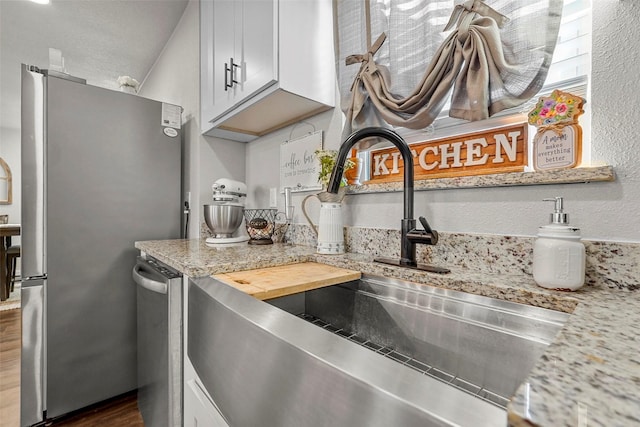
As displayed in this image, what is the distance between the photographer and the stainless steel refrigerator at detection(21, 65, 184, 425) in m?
1.31

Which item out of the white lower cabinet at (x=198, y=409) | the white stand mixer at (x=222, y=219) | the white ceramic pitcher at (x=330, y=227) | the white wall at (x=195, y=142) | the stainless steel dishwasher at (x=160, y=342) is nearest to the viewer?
the white lower cabinet at (x=198, y=409)

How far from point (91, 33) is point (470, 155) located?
2784mm

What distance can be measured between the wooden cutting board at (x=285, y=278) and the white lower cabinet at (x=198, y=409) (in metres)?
0.29

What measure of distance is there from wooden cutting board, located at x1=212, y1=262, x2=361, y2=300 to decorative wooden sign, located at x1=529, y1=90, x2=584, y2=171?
58cm

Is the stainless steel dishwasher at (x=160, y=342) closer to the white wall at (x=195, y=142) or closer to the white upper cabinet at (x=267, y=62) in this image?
the white wall at (x=195, y=142)

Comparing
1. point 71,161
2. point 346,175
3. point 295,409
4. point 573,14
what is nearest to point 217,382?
point 295,409

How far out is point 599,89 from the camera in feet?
2.23

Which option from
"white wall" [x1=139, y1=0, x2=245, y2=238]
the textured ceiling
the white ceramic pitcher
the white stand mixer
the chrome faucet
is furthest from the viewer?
the textured ceiling

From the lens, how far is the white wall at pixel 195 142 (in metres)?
1.78

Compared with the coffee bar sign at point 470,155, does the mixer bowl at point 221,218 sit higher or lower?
lower

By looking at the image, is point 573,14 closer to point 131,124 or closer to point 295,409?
point 295,409

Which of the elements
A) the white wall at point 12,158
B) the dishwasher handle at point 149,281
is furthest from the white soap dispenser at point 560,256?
the white wall at point 12,158

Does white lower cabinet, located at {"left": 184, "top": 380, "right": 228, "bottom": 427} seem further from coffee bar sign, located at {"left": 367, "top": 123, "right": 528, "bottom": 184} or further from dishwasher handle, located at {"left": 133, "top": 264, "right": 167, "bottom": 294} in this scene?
coffee bar sign, located at {"left": 367, "top": 123, "right": 528, "bottom": 184}

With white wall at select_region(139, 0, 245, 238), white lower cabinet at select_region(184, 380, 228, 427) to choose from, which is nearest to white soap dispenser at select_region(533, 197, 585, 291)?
white lower cabinet at select_region(184, 380, 228, 427)
